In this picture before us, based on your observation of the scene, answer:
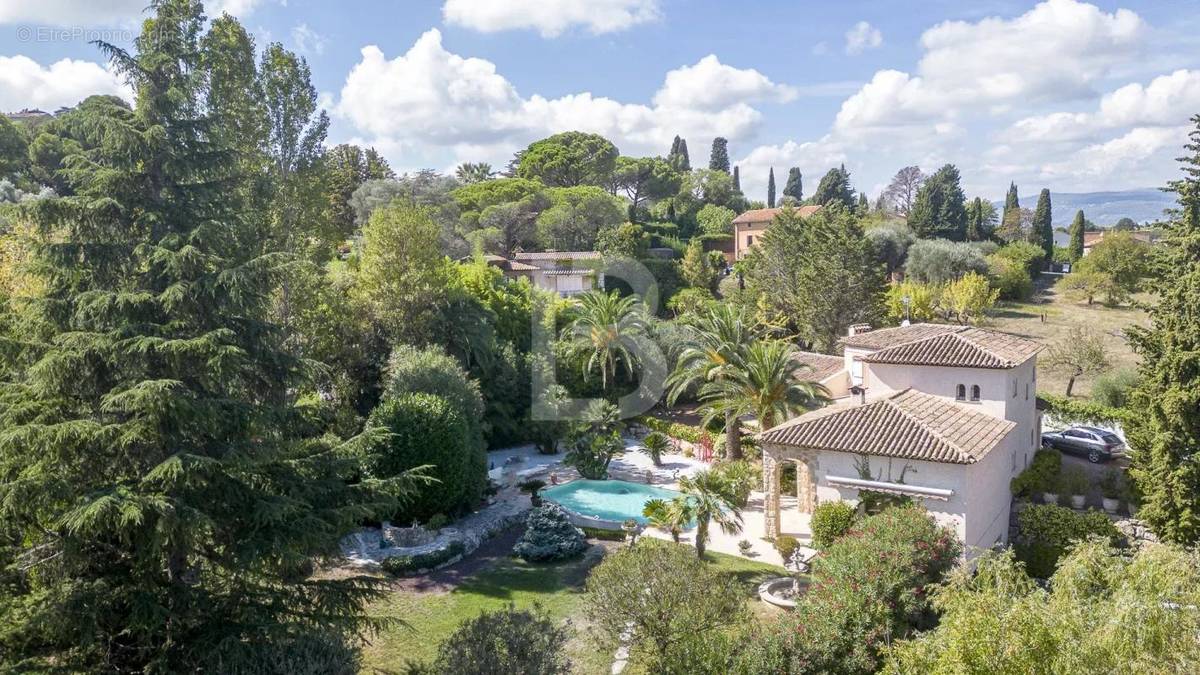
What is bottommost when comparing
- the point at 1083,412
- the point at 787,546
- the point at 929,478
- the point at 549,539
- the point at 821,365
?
the point at 549,539

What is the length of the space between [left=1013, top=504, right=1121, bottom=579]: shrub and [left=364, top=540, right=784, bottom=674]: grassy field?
8200mm

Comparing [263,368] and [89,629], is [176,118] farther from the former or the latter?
[89,629]

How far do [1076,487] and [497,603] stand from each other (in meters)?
20.5

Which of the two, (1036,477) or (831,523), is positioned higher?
(831,523)

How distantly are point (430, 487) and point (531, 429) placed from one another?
13.2 metres

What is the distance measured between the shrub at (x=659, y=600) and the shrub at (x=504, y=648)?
1609mm

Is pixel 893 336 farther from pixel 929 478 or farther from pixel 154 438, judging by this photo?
pixel 154 438

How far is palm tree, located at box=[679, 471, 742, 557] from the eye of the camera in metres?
21.1

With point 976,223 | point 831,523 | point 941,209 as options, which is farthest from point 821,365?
point 976,223

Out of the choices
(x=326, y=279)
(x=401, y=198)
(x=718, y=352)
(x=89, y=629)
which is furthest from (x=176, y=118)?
(x=718, y=352)

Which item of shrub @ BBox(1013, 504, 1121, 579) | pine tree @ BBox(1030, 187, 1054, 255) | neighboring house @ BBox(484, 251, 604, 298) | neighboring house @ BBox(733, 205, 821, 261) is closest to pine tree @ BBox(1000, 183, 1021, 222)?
pine tree @ BBox(1030, 187, 1054, 255)

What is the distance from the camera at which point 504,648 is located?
1313 centimetres

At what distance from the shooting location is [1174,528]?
73.2 ft

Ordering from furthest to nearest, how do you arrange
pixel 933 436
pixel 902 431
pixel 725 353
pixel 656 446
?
pixel 656 446, pixel 725 353, pixel 902 431, pixel 933 436
